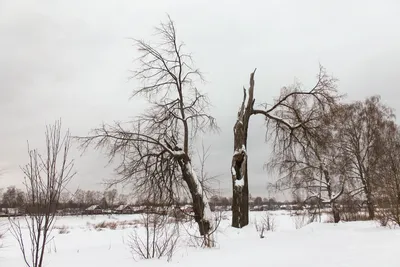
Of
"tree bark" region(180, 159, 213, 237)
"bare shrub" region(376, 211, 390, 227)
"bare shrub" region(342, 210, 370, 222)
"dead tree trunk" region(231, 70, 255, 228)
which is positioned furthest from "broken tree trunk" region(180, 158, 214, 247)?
"bare shrub" region(342, 210, 370, 222)

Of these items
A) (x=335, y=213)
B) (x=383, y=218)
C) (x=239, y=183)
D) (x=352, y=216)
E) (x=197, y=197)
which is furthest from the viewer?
(x=352, y=216)

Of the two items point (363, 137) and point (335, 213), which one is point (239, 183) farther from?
point (363, 137)

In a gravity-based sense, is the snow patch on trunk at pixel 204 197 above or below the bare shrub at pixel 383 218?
above

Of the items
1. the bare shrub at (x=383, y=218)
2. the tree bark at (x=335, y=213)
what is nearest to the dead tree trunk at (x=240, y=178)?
the bare shrub at (x=383, y=218)

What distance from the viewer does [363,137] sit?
75.6 feet

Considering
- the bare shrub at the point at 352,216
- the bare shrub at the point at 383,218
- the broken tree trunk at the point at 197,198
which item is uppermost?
the broken tree trunk at the point at 197,198

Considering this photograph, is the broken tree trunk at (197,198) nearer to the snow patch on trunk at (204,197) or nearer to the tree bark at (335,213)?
the snow patch on trunk at (204,197)

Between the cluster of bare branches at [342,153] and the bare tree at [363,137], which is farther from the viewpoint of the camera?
the bare tree at [363,137]

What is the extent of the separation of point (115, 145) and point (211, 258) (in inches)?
238

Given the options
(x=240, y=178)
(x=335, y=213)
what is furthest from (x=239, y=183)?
(x=335, y=213)

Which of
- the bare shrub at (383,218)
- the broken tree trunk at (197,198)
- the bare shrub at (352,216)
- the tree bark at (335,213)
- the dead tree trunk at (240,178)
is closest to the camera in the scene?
the broken tree trunk at (197,198)

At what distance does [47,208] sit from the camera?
15.4 feet

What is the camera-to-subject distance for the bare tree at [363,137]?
21.7 m

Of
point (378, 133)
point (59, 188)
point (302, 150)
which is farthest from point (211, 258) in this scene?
point (378, 133)
